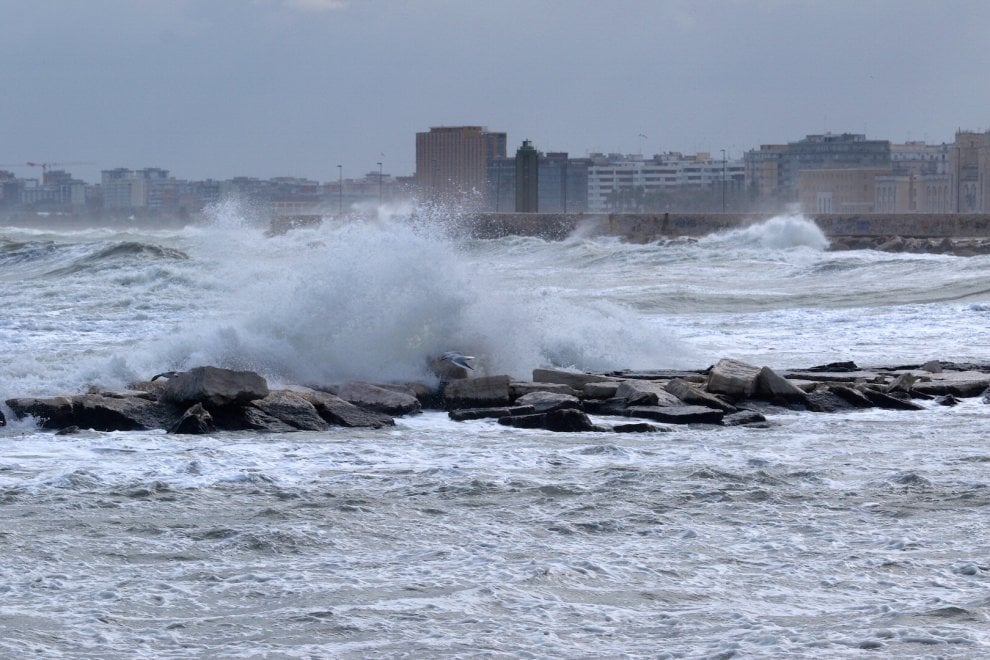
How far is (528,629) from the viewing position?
3.91 m

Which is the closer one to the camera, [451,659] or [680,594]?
[451,659]

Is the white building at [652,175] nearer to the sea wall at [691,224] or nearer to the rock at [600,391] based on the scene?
the sea wall at [691,224]

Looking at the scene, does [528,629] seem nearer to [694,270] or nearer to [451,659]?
[451,659]

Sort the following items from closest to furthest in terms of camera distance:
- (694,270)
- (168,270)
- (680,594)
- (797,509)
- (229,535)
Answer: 1. (680,594)
2. (229,535)
3. (797,509)
4. (168,270)
5. (694,270)

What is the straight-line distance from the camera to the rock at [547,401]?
26.6 ft

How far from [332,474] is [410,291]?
4.50 metres

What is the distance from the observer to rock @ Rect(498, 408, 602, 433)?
7.56 m

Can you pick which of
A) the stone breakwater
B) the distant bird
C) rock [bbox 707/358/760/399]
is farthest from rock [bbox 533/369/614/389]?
rock [bbox 707/358/760/399]

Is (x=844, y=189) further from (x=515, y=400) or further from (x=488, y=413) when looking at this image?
(x=488, y=413)

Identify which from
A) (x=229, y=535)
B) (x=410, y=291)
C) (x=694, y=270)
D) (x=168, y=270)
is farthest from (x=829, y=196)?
(x=229, y=535)

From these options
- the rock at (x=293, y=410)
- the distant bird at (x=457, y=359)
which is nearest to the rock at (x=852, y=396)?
the distant bird at (x=457, y=359)

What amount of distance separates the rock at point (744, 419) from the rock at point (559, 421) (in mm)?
796

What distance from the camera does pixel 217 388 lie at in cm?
756

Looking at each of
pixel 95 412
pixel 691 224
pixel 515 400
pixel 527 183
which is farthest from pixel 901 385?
pixel 527 183
